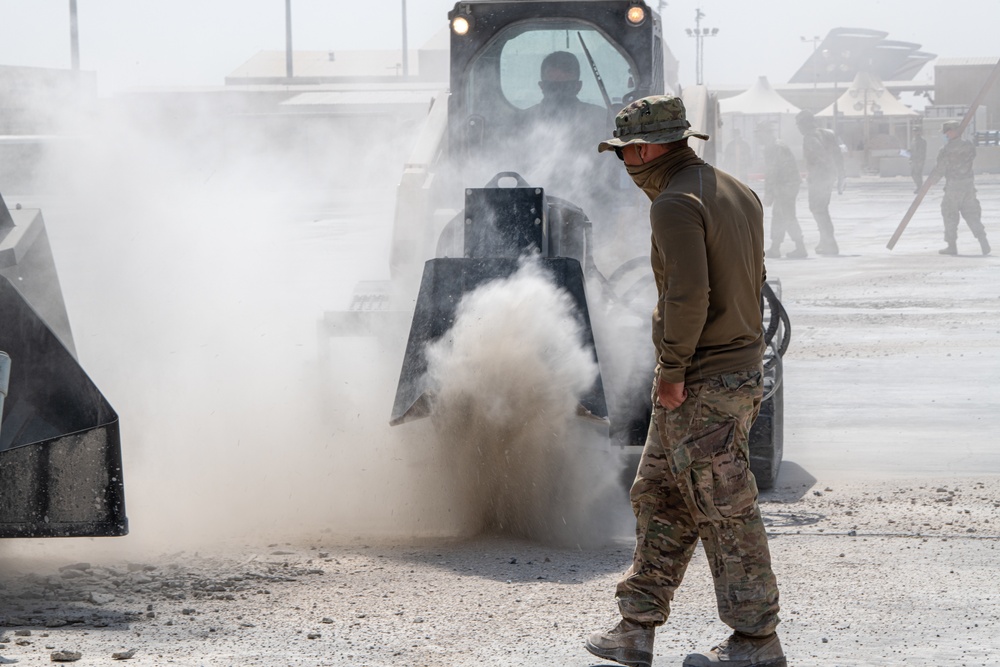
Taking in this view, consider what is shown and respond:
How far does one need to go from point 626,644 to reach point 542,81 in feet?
15.7

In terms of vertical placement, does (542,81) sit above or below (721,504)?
above

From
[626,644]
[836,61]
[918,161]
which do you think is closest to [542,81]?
[626,644]

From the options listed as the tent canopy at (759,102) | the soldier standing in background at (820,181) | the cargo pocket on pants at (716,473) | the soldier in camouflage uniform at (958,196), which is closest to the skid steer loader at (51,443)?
the cargo pocket on pants at (716,473)

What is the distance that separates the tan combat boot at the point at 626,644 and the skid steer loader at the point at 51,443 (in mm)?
1862

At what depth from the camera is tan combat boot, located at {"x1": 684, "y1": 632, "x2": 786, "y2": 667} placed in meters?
3.80

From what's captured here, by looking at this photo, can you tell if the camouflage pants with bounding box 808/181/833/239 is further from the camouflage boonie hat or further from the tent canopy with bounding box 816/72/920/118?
the tent canopy with bounding box 816/72/920/118

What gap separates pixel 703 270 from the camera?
12.1ft

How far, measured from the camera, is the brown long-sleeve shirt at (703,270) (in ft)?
12.1

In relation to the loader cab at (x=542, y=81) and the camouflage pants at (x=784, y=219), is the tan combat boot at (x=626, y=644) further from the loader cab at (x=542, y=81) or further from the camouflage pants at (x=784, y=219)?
the camouflage pants at (x=784, y=219)

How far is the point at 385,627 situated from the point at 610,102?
14.2 ft

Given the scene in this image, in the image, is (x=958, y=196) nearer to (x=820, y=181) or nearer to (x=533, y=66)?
(x=820, y=181)

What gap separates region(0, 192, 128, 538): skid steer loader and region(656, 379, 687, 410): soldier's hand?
2.09 meters

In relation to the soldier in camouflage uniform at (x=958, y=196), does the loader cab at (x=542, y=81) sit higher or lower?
higher

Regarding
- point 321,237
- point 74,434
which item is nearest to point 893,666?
point 74,434
